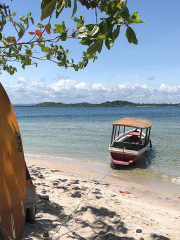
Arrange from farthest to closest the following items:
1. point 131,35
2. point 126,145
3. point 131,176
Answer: point 126,145, point 131,176, point 131,35

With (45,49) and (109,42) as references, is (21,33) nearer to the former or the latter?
(45,49)

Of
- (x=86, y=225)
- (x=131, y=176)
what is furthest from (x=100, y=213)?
(x=131, y=176)

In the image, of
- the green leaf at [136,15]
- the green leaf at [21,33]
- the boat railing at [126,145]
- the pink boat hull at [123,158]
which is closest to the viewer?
the green leaf at [136,15]

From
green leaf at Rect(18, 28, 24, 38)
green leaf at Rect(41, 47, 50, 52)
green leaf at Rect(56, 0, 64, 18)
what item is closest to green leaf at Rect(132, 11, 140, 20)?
green leaf at Rect(56, 0, 64, 18)

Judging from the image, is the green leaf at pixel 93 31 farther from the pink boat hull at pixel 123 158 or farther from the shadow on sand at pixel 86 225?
the pink boat hull at pixel 123 158

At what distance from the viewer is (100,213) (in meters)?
5.87

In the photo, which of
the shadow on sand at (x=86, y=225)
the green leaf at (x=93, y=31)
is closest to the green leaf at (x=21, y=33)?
the green leaf at (x=93, y=31)

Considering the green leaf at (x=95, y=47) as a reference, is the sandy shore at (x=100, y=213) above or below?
below

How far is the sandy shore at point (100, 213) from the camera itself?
4.78 meters

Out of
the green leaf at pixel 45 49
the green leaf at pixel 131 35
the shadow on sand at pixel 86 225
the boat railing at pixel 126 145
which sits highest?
the green leaf at pixel 45 49

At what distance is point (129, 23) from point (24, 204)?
3.65 metres

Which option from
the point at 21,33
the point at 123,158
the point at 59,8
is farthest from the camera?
the point at 123,158

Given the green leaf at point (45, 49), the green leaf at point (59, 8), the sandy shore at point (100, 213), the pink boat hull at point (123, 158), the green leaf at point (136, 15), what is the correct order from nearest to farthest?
1. the green leaf at point (136, 15)
2. the green leaf at point (59, 8)
3. the sandy shore at point (100, 213)
4. the green leaf at point (45, 49)
5. the pink boat hull at point (123, 158)

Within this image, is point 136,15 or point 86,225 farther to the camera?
point 86,225
